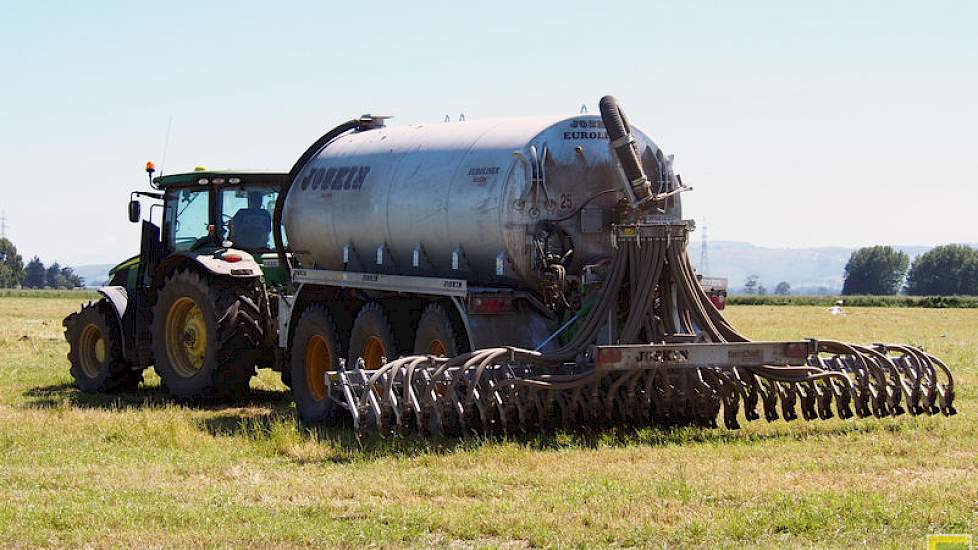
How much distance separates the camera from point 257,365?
57.4 feet

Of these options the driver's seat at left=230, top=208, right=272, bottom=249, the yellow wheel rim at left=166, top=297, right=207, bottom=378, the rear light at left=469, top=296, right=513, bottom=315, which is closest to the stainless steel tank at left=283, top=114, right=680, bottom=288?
the rear light at left=469, top=296, right=513, bottom=315

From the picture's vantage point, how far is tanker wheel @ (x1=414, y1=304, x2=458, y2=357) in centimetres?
1349

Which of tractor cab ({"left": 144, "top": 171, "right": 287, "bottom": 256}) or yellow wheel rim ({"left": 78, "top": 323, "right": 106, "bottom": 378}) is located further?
yellow wheel rim ({"left": 78, "top": 323, "right": 106, "bottom": 378})

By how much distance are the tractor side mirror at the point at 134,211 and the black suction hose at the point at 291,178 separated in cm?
227

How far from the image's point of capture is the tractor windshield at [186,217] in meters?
18.2

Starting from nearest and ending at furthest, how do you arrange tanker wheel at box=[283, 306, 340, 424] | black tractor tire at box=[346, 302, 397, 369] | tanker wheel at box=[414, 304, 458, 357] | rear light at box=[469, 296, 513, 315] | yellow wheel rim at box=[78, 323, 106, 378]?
1. rear light at box=[469, 296, 513, 315]
2. tanker wheel at box=[414, 304, 458, 357]
3. black tractor tire at box=[346, 302, 397, 369]
4. tanker wheel at box=[283, 306, 340, 424]
5. yellow wheel rim at box=[78, 323, 106, 378]

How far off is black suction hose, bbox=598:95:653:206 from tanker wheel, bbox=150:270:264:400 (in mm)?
5573

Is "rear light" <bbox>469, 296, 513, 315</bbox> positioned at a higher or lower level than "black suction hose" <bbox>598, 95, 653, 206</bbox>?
lower

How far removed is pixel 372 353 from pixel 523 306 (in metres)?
2.15

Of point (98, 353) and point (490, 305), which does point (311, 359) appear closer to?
point (490, 305)

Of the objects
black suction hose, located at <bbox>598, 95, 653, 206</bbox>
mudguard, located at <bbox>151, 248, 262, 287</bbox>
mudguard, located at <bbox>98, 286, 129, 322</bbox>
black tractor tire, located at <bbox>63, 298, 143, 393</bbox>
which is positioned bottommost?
black tractor tire, located at <bbox>63, 298, 143, 393</bbox>

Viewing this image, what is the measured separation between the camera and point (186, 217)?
60.2 feet

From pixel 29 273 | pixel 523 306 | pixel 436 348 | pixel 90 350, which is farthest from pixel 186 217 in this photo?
pixel 29 273

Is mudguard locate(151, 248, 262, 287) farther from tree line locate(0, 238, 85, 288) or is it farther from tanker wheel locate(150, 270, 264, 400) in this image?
tree line locate(0, 238, 85, 288)
